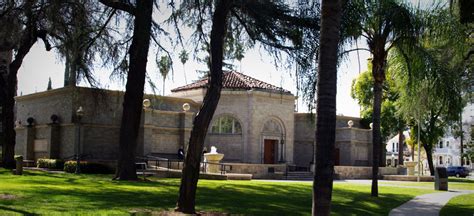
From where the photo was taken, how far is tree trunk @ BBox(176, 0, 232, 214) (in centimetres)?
1270

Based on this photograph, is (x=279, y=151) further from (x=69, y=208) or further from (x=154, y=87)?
(x=69, y=208)

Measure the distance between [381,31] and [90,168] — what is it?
17543 mm

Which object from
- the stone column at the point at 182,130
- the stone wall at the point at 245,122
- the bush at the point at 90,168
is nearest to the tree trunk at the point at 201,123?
the bush at the point at 90,168

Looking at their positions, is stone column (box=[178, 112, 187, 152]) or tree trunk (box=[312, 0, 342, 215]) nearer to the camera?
tree trunk (box=[312, 0, 342, 215])

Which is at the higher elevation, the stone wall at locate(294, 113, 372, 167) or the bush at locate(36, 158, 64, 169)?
the stone wall at locate(294, 113, 372, 167)

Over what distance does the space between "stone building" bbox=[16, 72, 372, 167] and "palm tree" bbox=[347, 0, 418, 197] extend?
1337cm

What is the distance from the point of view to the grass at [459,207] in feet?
52.2

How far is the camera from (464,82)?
80.7 feet

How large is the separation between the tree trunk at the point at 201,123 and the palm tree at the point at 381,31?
4538 mm

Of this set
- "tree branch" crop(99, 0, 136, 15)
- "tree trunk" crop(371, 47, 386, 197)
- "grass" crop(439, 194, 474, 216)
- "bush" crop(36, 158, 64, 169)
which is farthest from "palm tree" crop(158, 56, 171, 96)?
"bush" crop(36, 158, 64, 169)

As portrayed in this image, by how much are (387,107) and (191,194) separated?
4045 cm

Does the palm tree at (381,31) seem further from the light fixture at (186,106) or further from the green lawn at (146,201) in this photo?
the light fixture at (186,106)

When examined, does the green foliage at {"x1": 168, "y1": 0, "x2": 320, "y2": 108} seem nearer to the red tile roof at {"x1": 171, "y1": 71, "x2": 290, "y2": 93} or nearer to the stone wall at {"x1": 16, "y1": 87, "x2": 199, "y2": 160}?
the stone wall at {"x1": 16, "y1": 87, "x2": 199, "y2": 160}

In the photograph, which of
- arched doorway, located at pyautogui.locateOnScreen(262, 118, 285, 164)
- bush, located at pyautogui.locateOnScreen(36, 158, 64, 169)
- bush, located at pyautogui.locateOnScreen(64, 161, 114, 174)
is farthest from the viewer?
arched doorway, located at pyautogui.locateOnScreen(262, 118, 285, 164)
